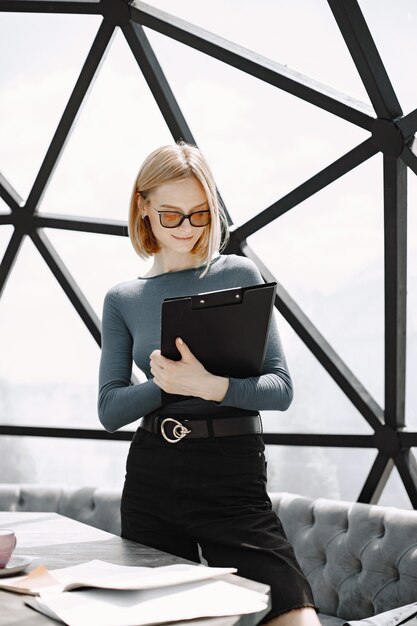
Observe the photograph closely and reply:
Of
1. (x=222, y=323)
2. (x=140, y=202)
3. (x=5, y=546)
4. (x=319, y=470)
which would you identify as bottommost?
(x=5, y=546)

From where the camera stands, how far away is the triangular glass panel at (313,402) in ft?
20.1

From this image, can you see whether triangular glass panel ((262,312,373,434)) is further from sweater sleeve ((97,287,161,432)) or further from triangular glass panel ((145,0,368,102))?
sweater sleeve ((97,287,161,432))

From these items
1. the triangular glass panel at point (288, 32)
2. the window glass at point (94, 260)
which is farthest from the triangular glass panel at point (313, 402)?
the triangular glass panel at point (288, 32)

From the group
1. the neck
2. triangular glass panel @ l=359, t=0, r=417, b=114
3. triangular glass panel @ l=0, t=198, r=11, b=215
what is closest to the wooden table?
the neck

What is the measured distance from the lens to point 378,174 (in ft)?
18.4

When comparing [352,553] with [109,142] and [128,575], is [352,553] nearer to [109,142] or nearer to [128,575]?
[128,575]

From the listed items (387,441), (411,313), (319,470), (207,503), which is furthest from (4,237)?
(207,503)

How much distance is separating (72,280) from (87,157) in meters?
1.09

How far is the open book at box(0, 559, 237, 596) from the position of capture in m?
2.04

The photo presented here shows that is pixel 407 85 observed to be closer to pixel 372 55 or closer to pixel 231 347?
A: pixel 372 55

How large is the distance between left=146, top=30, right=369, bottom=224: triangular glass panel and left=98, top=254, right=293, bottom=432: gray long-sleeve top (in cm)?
310

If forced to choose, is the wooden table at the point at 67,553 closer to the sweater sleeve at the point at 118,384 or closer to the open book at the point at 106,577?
the open book at the point at 106,577

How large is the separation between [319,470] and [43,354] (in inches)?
113

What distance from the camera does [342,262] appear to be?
6035 mm
